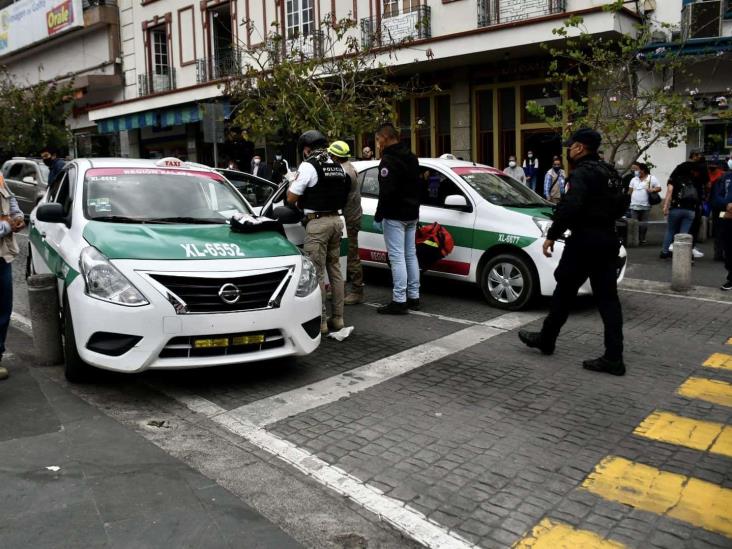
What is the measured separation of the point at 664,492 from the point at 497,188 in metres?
5.58

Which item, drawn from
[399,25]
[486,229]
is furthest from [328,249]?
[399,25]

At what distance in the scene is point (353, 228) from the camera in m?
8.35

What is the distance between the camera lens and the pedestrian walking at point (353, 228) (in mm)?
8039

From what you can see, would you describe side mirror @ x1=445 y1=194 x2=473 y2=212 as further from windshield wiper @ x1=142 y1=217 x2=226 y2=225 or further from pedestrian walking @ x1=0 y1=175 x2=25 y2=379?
pedestrian walking @ x1=0 y1=175 x2=25 y2=379

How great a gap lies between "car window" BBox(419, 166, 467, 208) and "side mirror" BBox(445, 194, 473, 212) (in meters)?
0.23

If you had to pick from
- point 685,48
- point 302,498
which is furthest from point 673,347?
point 685,48

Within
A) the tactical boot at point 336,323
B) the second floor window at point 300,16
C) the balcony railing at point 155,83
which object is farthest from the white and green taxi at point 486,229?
the balcony railing at point 155,83

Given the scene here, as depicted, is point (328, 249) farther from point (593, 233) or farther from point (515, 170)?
point (515, 170)

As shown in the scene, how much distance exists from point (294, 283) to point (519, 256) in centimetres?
361

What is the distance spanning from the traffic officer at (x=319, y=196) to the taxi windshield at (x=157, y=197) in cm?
58

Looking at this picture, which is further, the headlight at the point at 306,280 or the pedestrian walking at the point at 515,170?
the pedestrian walking at the point at 515,170

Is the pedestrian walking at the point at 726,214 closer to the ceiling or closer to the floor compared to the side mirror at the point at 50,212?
closer to the floor

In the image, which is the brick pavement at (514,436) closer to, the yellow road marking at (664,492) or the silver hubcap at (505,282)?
the yellow road marking at (664,492)

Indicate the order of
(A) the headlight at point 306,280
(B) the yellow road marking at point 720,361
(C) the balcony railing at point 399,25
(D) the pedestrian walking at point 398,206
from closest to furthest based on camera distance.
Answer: (A) the headlight at point 306,280
(B) the yellow road marking at point 720,361
(D) the pedestrian walking at point 398,206
(C) the balcony railing at point 399,25
